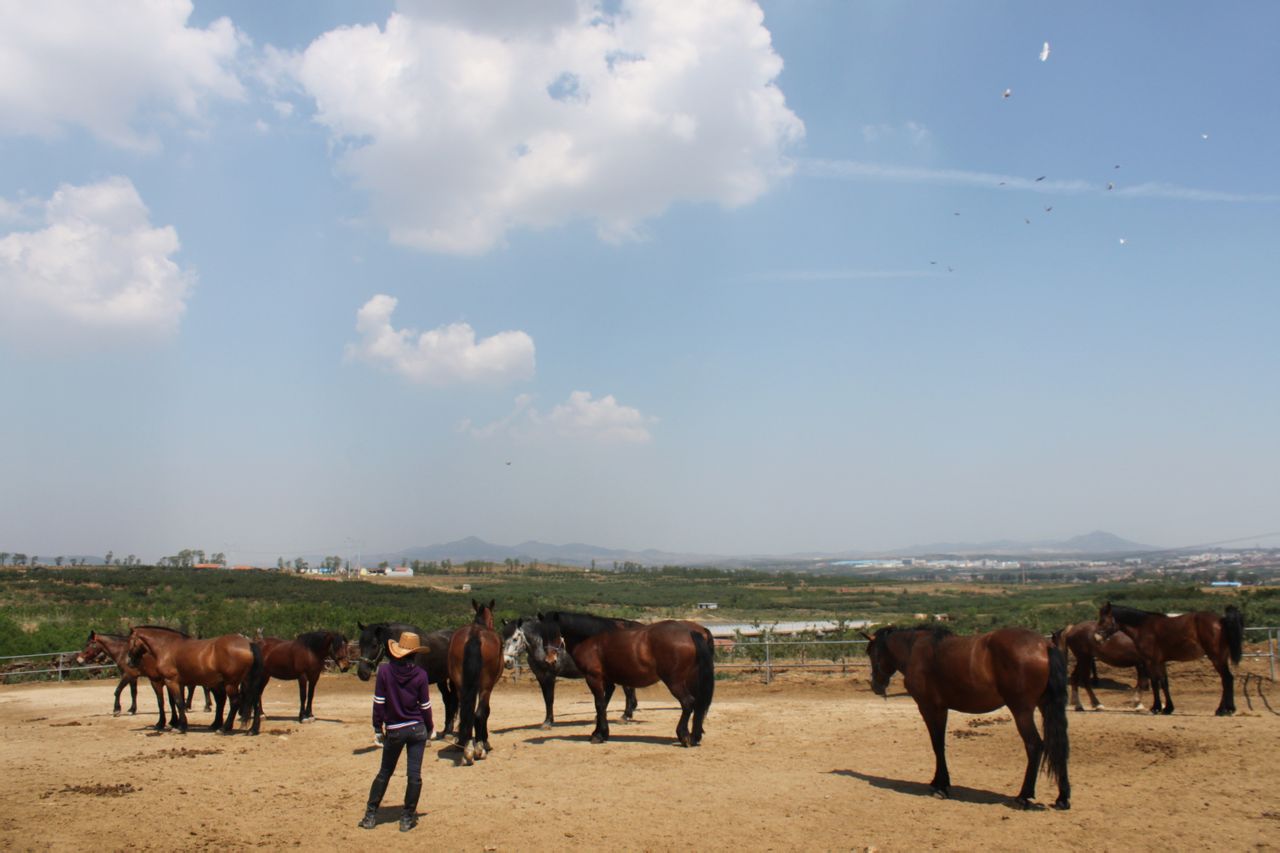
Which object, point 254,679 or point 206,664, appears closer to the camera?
point 254,679

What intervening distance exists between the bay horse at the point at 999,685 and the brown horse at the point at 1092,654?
240 inches

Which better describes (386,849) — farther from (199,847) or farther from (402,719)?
(199,847)

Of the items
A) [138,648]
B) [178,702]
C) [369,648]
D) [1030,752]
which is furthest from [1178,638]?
[138,648]

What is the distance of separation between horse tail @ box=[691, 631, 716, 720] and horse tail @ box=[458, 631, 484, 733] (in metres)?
2.94

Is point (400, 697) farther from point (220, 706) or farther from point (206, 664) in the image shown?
point (220, 706)

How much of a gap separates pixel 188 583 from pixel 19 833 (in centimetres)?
7310

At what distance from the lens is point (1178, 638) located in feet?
42.6

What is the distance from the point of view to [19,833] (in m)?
7.18

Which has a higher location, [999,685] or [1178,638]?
[999,685]

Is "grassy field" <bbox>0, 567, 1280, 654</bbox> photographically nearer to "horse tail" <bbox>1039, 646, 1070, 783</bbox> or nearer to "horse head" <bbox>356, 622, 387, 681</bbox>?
"horse head" <bbox>356, 622, 387, 681</bbox>

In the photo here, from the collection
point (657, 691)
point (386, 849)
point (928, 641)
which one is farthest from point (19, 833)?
point (657, 691)

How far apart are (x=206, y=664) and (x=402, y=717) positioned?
23.2 ft

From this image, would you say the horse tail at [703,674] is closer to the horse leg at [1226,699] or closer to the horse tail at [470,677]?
the horse tail at [470,677]

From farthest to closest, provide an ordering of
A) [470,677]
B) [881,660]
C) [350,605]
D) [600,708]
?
[350,605] → [600,708] → [470,677] → [881,660]
